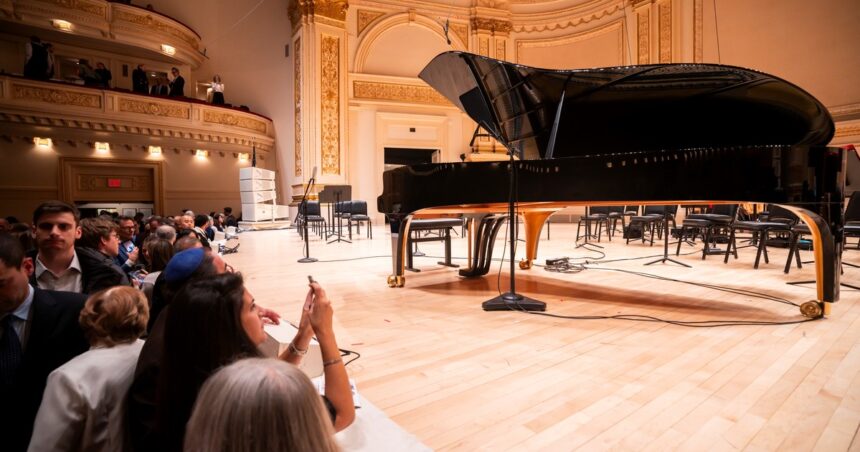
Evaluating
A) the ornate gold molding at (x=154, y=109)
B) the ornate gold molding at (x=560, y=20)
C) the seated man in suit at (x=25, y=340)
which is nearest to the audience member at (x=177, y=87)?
the ornate gold molding at (x=154, y=109)

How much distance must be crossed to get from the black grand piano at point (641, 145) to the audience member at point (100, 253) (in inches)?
68.1

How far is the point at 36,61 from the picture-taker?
32.1 feet

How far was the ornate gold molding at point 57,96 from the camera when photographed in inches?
365

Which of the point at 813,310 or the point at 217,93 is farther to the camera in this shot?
the point at 217,93

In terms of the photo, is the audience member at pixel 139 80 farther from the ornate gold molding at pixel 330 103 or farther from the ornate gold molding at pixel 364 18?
the ornate gold molding at pixel 364 18

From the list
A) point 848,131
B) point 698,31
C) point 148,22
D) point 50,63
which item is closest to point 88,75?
point 50,63

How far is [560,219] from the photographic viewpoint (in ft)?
43.0

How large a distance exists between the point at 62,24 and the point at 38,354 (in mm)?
12795

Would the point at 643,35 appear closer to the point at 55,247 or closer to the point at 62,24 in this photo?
the point at 55,247

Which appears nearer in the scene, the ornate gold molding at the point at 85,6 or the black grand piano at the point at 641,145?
the black grand piano at the point at 641,145

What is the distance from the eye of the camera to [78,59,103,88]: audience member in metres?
10.2

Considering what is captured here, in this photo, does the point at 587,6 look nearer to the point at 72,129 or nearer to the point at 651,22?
the point at 651,22

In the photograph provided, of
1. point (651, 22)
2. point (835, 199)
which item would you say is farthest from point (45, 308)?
point (651, 22)

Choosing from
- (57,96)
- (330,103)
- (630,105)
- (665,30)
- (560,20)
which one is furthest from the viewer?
(560,20)
